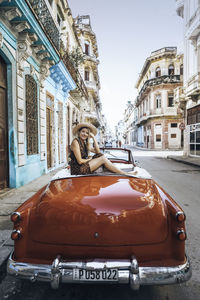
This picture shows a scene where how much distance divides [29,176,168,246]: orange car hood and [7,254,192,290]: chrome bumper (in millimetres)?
153

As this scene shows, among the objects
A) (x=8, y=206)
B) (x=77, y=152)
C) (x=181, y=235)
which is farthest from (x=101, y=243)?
(x=8, y=206)

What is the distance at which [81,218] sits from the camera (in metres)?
1.79

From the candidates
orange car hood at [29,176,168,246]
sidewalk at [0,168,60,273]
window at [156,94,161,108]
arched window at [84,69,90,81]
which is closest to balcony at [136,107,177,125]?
window at [156,94,161,108]

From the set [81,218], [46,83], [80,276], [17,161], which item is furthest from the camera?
[46,83]

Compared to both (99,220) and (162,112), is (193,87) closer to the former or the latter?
(99,220)

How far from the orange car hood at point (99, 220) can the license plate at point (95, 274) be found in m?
0.20

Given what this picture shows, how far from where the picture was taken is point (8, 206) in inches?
173

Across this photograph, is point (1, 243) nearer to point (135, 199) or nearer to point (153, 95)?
point (135, 199)

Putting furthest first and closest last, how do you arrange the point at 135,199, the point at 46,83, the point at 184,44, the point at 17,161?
1. the point at 184,44
2. the point at 46,83
3. the point at 17,161
4. the point at 135,199

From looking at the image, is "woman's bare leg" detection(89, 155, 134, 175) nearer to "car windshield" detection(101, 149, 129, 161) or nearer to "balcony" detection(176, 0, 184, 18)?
"car windshield" detection(101, 149, 129, 161)

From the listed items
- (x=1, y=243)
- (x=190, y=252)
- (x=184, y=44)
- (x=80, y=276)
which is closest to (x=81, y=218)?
(x=80, y=276)

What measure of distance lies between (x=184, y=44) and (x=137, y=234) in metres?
20.6

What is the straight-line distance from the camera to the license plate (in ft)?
5.48

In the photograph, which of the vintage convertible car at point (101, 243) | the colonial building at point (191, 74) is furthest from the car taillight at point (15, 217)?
the colonial building at point (191, 74)
